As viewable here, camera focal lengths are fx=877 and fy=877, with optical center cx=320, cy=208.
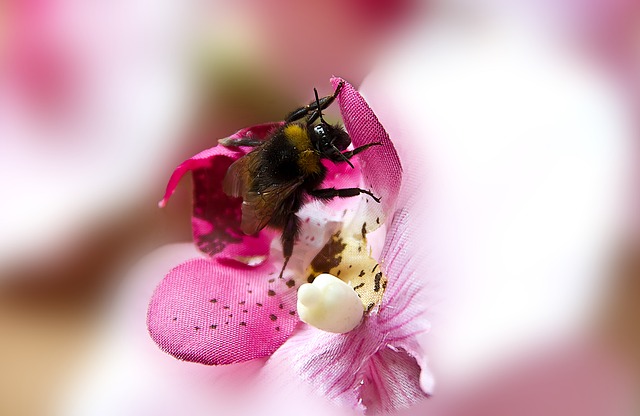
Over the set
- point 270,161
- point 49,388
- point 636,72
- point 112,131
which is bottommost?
point 49,388

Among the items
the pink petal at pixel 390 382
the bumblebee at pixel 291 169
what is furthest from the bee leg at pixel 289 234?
the pink petal at pixel 390 382

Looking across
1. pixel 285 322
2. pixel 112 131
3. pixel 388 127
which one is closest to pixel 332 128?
pixel 388 127

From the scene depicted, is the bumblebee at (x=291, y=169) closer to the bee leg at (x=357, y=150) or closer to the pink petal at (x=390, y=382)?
the bee leg at (x=357, y=150)

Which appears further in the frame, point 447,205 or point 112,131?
point 112,131

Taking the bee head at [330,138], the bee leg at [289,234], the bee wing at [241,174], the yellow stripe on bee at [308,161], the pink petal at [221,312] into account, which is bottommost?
the pink petal at [221,312]

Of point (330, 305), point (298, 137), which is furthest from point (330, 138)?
point (330, 305)

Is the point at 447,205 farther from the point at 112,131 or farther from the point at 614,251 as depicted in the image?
the point at 112,131

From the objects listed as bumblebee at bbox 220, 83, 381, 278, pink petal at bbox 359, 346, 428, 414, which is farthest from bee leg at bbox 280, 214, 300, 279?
pink petal at bbox 359, 346, 428, 414
